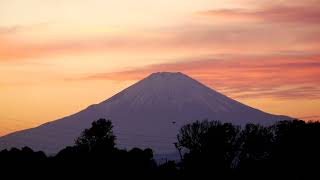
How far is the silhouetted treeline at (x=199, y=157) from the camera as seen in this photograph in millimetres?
86000

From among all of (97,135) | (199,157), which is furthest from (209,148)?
(97,135)

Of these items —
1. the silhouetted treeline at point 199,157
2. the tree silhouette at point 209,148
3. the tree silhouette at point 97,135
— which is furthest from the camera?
the tree silhouette at point 97,135

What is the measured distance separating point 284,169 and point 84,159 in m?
25.5

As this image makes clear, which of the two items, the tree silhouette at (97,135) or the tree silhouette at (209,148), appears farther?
the tree silhouette at (97,135)

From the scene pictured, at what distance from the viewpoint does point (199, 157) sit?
10431 cm

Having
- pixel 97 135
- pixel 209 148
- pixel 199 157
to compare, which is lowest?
pixel 199 157

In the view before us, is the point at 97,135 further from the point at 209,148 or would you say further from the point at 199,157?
the point at 199,157

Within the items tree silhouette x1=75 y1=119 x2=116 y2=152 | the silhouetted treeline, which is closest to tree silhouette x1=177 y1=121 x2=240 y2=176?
the silhouetted treeline

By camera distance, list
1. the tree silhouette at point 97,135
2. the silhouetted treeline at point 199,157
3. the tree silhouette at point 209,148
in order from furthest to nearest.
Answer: the tree silhouette at point 97,135
the tree silhouette at point 209,148
the silhouetted treeline at point 199,157

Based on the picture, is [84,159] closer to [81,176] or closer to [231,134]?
[81,176]

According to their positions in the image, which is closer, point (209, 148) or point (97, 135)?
point (209, 148)

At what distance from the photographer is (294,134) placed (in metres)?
104

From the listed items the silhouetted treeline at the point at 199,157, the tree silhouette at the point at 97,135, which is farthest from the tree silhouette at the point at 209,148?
the tree silhouette at the point at 97,135

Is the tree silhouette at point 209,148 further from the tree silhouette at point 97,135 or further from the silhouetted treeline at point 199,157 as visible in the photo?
the tree silhouette at point 97,135
